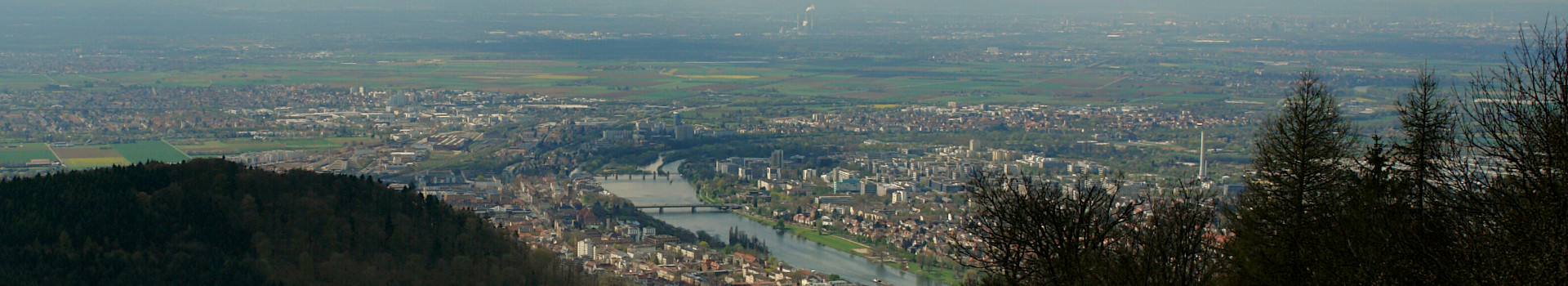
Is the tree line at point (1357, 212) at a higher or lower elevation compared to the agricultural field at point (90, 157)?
higher

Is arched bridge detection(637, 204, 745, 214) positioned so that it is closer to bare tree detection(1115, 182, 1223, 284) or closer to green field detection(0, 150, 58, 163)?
green field detection(0, 150, 58, 163)

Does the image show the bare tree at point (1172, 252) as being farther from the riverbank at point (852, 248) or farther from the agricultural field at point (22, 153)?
the agricultural field at point (22, 153)

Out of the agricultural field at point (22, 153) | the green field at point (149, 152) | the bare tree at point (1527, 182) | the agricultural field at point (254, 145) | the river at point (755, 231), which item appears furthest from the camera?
the agricultural field at point (254, 145)

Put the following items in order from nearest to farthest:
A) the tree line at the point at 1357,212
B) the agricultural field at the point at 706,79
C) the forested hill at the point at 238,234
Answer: the tree line at the point at 1357,212 < the forested hill at the point at 238,234 < the agricultural field at the point at 706,79

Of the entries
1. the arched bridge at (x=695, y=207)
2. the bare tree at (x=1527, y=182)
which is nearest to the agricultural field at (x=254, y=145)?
the arched bridge at (x=695, y=207)

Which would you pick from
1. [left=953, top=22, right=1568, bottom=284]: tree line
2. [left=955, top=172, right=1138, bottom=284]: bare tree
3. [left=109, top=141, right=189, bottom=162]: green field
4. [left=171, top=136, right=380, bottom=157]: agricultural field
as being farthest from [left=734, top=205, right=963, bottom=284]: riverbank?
[left=171, top=136, right=380, bottom=157]: agricultural field

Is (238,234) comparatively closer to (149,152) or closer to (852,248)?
(852,248)

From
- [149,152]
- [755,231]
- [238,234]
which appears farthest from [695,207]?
[149,152]
